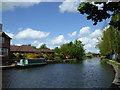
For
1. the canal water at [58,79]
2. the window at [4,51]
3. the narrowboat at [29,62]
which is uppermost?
the window at [4,51]

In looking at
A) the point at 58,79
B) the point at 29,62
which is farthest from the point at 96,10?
the point at 29,62

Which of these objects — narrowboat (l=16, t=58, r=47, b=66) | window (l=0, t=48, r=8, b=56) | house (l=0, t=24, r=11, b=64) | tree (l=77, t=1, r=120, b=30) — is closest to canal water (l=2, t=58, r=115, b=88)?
tree (l=77, t=1, r=120, b=30)

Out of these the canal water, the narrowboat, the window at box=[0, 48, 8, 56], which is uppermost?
the window at box=[0, 48, 8, 56]

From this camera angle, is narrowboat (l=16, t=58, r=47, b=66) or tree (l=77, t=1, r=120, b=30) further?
narrowboat (l=16, t=58, r=47, b=66)

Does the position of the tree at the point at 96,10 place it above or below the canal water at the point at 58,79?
above

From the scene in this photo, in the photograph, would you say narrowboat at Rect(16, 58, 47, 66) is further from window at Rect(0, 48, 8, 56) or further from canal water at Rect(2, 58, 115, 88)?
canal water at Rect(2, 58, 115, 88)

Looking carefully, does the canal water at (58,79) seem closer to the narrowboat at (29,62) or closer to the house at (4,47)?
the narrowboat at (29,62)

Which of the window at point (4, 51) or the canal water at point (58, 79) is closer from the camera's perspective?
the canal water at point (58, 79)

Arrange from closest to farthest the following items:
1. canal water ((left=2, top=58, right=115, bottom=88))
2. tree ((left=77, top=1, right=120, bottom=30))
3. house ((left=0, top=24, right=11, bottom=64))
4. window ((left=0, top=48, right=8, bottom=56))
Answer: tree ((left=77, top=1, right=120, bottom=30)), canal water ((left=2, top=58, right=115, bottom=88)), house ((left=0, top=24, right=11, bottom=64)), window ((left=0, top=48, right=8, bottom=56))

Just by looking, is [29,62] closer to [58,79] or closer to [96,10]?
[58,79]

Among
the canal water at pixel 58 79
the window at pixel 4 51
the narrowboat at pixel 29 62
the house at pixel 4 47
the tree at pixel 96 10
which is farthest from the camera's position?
the window at pixel 4 51

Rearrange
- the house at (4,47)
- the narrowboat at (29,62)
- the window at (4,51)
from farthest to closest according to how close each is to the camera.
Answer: the window at (4,51)
the house at (4,47)
the narrowboat at (29,62)

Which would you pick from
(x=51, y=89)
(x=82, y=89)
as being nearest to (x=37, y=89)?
(x=51, y=89)

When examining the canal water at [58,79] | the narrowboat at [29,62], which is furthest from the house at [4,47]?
the canal water at [58,79]
